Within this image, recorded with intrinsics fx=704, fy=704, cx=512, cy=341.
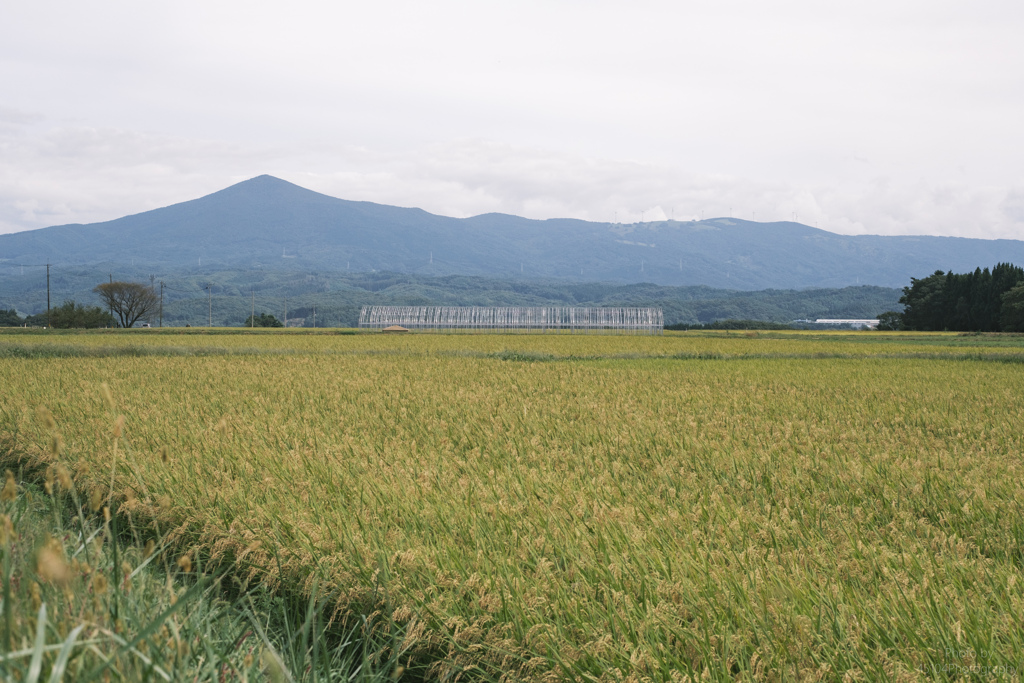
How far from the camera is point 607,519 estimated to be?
147 inches

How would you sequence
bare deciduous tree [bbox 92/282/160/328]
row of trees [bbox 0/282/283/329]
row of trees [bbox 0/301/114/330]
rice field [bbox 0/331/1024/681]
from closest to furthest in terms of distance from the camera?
rice field [bbox 0/331/1024/681], row of trees [bbox 0/301/114/330], row of trees [bbox 0/282/283/329], bare deciduous tree [bbox 92/282/160/328]

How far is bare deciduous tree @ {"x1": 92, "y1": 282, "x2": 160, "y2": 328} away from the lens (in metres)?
85.1

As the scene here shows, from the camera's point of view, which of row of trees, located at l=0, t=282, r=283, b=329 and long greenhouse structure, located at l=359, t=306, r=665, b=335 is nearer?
long greenhouse structure, located at l=359, t=306, r=665, b=335

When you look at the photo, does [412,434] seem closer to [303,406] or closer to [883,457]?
[303,406]

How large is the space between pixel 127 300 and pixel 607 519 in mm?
95885

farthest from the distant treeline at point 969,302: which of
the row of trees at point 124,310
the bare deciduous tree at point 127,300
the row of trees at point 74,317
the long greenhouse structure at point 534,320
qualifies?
the bare deciduous tree at point 127,300

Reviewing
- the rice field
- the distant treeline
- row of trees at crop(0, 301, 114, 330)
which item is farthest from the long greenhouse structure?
the rice field

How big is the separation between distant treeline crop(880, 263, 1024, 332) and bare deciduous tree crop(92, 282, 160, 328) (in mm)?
84300

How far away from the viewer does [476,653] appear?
106 inches

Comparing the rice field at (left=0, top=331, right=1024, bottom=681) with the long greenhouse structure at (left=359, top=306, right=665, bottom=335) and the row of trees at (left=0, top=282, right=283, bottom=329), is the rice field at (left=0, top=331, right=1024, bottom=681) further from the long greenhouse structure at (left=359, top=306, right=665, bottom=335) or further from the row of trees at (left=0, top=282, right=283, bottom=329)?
the row of trees at (left=0, top=282, right=283, bottom=329)

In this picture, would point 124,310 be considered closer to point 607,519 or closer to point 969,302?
point 969,302

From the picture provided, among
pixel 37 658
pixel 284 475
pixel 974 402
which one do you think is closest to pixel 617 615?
pixel 37 658

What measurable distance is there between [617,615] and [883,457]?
4.11 m

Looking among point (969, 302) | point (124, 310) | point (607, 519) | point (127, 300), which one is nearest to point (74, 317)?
point (127, 300)
